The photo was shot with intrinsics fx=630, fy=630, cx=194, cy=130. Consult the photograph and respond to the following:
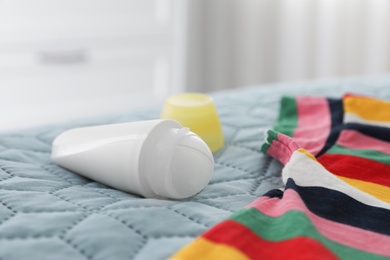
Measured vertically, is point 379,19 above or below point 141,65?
above

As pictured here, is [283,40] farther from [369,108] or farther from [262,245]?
[262,245]

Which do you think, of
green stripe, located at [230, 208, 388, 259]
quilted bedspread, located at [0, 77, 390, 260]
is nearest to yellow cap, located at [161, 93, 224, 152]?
quilted bedspread, located at [0, 77, 390, 260]

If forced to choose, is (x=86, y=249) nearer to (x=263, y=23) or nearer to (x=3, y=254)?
(x=3, y=254)

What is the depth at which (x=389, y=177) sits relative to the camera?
26.4 inches

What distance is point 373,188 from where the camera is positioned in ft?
2.09

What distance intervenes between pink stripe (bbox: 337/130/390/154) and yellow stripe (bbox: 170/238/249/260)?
319mm

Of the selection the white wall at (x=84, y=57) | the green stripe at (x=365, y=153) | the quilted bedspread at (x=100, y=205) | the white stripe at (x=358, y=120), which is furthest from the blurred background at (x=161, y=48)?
the green stripe at (x=365, y=153)

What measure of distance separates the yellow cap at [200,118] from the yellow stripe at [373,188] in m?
0.18

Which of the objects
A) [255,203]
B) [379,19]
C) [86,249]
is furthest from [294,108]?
[379,19]

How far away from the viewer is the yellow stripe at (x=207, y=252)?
1.51 feet

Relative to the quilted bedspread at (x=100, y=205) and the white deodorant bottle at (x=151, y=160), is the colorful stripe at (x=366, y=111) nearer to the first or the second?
the quilted bedspread at (x=100, y=205)

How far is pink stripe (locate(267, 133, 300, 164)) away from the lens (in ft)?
2.24

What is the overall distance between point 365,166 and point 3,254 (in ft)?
1.28

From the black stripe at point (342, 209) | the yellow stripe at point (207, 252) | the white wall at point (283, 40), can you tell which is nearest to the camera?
the yellow stripe at point (207, 252)
